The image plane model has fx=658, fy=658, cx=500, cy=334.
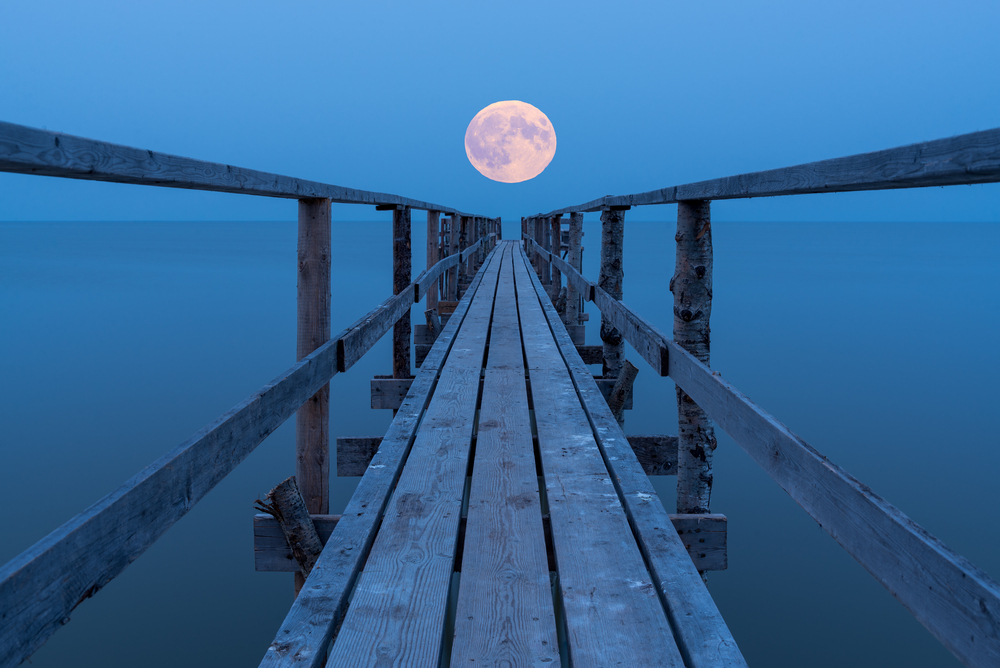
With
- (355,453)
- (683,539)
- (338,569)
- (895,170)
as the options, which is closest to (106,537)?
(338,569)

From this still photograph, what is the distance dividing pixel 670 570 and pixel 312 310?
7.35 ft

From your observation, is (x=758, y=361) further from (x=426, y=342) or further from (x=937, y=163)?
(x=937, y=163)

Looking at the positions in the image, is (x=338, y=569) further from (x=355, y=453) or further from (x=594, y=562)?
(x=355, y=453)

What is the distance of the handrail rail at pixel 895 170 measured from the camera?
1236mm

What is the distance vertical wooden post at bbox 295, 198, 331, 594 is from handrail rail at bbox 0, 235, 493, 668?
1.03m

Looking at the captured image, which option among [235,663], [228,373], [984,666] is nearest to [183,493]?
[984,666]

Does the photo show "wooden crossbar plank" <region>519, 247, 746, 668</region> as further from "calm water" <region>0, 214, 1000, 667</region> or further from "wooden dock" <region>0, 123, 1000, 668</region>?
"calm water" <region>0, 214, 1000, 667</region>

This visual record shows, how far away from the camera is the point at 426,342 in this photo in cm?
1028

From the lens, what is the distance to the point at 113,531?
1426mm

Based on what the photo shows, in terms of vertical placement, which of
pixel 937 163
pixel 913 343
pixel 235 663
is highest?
pixel 937 163

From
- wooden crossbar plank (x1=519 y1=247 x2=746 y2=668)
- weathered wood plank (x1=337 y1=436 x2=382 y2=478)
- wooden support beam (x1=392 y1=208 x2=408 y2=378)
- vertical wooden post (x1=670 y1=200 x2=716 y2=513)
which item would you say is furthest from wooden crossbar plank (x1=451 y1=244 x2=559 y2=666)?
wooden support beam (x1=392 y1=208 x2=408 y2=378)

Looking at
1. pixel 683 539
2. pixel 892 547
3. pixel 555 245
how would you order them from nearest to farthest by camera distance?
pixel 892 547, pixel 683 539, pixel 555 245

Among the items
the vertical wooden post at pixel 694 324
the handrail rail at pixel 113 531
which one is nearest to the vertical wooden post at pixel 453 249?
the vertical wooden post at pixel 694 324

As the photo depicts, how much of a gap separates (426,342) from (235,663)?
496 centimetres
